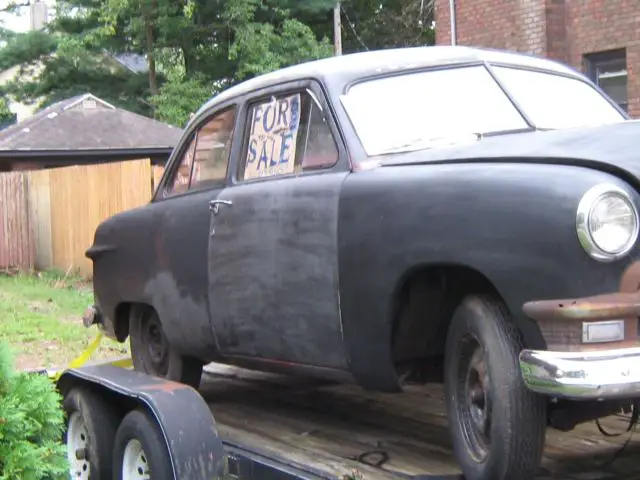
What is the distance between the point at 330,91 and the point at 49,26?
3057 centimetres

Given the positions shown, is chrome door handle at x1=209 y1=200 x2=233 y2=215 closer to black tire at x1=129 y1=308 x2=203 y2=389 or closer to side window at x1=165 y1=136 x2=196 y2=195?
side window at x1=165 y1=136 x2=196 y2=195

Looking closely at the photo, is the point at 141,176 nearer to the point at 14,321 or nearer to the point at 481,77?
the point at 14,321

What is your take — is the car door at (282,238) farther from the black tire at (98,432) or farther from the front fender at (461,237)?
the black tire at (98,432)

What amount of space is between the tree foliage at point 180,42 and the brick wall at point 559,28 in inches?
509

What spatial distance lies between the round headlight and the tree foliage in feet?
79.8

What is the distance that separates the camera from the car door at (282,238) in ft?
13.6

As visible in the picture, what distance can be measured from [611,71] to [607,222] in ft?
36.0

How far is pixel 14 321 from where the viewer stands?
1323 centimetres

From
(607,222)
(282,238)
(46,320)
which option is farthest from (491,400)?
(46,320)

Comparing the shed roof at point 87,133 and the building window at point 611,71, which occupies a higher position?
the building window at point 611,71

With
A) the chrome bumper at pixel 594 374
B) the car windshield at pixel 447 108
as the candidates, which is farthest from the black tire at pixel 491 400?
the car windshield at pixel 447 108

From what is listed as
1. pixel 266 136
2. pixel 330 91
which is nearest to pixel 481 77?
pixel 330 91

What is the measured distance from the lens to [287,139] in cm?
474

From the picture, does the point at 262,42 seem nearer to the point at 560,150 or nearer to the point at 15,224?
the point at 15,224
